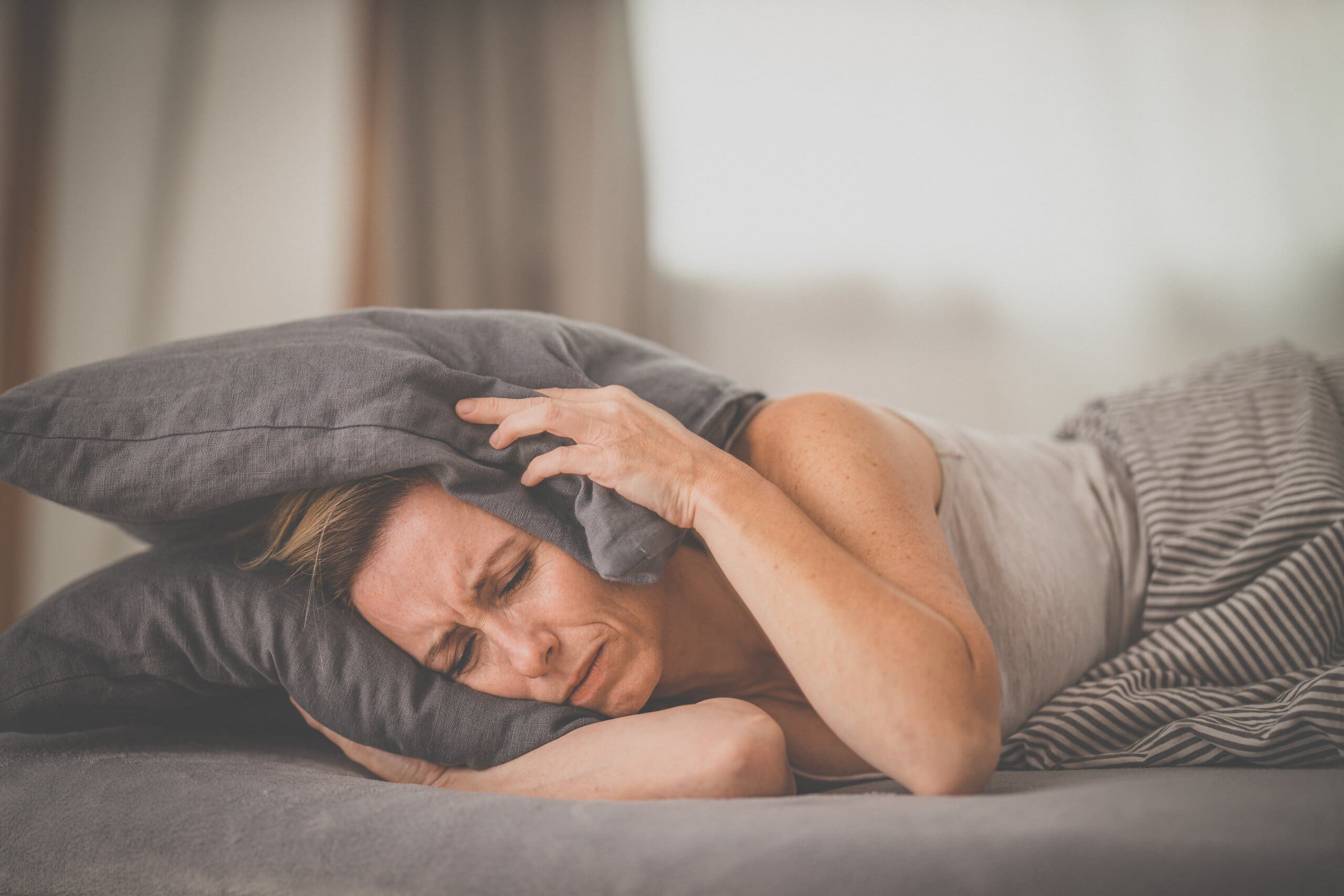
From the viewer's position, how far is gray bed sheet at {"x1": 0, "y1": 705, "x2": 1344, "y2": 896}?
531mm

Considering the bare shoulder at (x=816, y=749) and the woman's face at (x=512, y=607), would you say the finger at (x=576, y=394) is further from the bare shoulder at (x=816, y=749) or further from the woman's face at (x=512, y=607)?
the bare shoulder at (x=816, y=749)

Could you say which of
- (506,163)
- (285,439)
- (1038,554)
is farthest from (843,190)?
(285,439)

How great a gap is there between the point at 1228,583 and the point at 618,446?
0.92m

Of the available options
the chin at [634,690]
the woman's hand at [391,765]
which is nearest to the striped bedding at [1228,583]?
the chin at [634,690]

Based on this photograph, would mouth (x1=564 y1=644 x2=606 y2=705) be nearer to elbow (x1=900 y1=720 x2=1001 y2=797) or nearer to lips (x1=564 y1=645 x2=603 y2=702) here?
lips (x1=564 y1=645 x2=603 y2=702)

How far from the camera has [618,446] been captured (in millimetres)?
849

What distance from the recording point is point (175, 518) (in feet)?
2.99

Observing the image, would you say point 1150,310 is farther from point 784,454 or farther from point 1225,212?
point 784,454

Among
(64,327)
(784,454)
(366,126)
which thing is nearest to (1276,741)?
(784,454)

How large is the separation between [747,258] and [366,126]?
1.21 metres

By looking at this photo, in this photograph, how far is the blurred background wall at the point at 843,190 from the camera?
7.11 feet

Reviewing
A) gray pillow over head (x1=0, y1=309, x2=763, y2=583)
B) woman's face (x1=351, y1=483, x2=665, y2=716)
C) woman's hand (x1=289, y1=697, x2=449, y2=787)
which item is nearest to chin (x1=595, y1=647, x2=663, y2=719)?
woman's face (x1=351, y1=483, x2=665, y2=716)

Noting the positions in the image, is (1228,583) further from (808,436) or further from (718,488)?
(718,488)

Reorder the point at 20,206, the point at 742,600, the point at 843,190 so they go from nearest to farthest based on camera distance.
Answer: the point at 742,600 < the point at 20,206 < the point at 843,190
